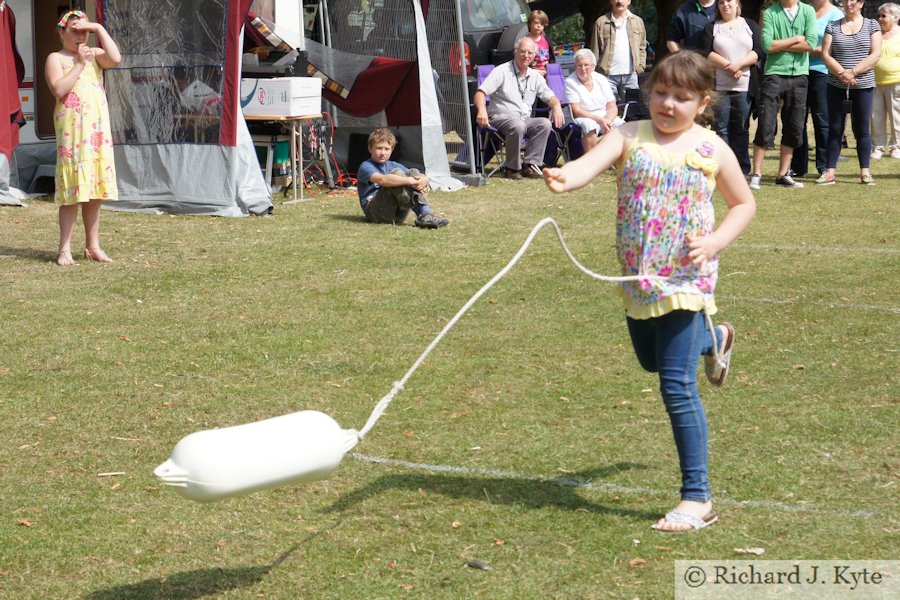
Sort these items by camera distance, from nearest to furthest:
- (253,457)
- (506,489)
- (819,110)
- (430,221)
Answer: (253,457), (506,489), (430,221), (819,110)

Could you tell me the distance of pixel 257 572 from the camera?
3639mm

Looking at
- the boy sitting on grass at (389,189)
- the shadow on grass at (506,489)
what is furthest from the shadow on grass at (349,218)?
the shadow on grass at (506,489)

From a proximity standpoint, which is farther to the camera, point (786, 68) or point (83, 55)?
point (786, 68)

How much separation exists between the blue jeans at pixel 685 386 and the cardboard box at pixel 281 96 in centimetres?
822

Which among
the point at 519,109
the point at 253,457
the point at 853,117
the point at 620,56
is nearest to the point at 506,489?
the point at 253,457

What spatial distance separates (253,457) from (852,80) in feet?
35.5

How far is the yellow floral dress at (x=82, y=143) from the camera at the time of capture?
8242mm

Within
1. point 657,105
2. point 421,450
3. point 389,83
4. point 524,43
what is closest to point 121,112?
point 389,83

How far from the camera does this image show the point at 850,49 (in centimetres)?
1263

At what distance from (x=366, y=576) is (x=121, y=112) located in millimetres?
8745

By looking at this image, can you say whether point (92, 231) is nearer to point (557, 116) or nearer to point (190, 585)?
point (190, 585)

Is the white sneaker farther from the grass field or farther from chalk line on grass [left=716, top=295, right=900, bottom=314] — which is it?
chalk line on grass [left=716, top=295, right=900, bottom=314]

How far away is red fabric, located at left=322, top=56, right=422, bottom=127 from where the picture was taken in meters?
12.8

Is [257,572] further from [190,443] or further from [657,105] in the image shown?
[657,105]
